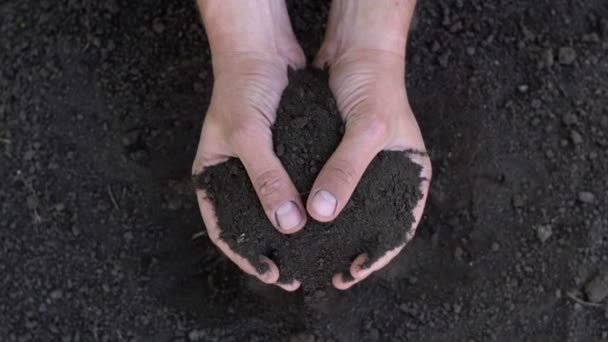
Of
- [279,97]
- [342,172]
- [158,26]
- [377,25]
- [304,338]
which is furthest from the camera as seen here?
[158,26]

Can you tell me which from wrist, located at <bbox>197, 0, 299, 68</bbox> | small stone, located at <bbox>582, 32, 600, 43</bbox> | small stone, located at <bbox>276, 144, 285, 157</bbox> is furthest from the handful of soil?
small stone, located at <bbox>582, 32, 600, 43</bbox>

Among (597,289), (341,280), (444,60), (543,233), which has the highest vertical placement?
(444,60)

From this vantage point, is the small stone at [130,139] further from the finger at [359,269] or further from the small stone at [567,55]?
the small stone at [567,55]

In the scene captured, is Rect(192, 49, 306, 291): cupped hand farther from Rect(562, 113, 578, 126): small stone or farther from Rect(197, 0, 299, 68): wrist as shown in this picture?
Rect(562, 113, 578, 126): small stone

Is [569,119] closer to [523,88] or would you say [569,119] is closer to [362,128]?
[523,88]

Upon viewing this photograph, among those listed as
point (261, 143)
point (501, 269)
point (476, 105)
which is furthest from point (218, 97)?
point (501, 269)

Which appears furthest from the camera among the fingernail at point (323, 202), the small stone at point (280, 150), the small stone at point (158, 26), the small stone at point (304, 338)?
the small stone at point (158, 26)

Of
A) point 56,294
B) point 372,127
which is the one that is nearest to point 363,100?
point 372,127

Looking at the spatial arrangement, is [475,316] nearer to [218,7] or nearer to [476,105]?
[476,105]

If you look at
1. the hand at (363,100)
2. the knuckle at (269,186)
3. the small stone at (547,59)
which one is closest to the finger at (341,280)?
the hand at (363,100)
